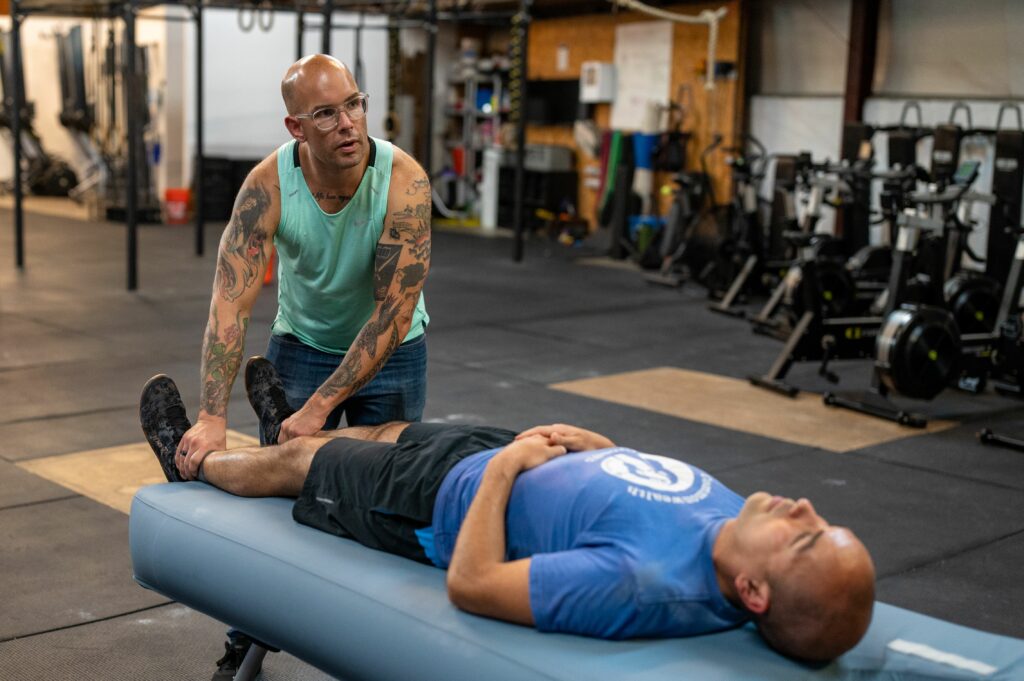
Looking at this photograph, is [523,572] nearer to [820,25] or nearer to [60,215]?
[820,25]

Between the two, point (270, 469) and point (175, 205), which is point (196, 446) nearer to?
point (270, 469)

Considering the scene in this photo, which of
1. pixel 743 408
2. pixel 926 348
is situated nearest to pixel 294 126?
pixel 743 408

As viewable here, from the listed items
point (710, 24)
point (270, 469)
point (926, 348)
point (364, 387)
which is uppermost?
point (710, 24)

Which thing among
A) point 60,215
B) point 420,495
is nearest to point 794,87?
point 60,215

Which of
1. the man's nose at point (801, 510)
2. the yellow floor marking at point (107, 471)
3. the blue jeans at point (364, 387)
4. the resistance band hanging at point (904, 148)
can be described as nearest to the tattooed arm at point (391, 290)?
the blue jeans at point (364, 387)

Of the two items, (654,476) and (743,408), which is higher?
(654,476)

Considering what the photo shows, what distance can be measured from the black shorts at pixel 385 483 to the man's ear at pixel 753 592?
0.59 metres

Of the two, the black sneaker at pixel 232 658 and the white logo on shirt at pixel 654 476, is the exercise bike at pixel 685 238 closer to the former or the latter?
the black sneaker at pixel 232 658

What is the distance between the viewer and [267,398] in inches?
99.6

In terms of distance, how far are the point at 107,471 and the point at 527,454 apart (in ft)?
7.78

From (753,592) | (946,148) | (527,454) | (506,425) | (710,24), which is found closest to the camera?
(753,592)

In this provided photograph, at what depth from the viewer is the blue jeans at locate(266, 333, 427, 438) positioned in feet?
8.56

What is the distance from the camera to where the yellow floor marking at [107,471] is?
3.64 metres

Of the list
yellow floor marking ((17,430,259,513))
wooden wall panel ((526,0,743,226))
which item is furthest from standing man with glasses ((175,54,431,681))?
wooden wall panel ((526,0,743,226))
